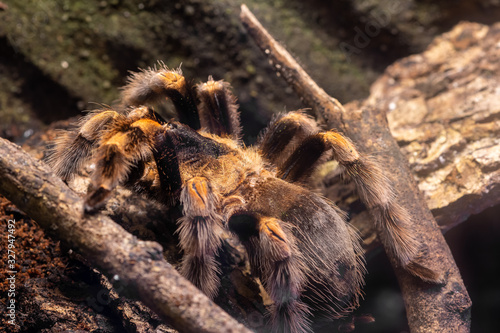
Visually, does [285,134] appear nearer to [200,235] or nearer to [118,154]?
[200,235]

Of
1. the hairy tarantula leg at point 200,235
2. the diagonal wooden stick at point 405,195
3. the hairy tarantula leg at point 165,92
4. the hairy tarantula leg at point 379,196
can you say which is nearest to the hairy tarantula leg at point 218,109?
the hairy tarantula leg at point 165,92

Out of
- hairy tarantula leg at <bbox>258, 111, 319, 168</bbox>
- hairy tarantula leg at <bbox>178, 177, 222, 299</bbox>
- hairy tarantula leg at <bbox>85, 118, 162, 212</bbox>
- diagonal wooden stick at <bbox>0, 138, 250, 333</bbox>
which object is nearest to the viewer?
diagonal wooden stick at <bbox>0, 138, 250, 333</bbox>

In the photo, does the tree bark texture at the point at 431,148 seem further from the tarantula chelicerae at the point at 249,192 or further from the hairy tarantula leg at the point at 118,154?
the hairy tarantula leg at the point at 118,154

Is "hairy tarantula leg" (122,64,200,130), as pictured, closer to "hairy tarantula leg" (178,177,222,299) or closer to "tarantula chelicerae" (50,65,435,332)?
"tarantula chelicerae" (50,65,435,332)

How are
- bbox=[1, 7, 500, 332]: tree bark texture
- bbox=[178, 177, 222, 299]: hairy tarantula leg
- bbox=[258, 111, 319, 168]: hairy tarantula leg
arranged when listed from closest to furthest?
1. bbox=[178, 177, 222, 299]: hairy tarantula leg
2. bbox=[1, 7, 500, 332]: tree bark texture
3. bbox=[258, 111, 319, 168]: hairy tarantula leg

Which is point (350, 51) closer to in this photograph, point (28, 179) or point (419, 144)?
point (419, 144)

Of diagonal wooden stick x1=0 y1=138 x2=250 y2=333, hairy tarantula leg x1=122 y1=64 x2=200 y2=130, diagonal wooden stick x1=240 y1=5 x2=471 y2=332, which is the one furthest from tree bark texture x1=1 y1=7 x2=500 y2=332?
hairy tarantula leg x1=122 y1=64 x2=200 y2=130
